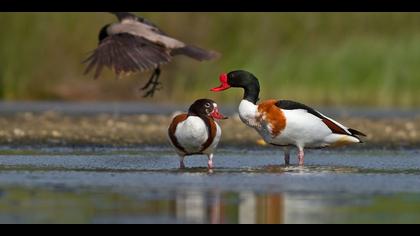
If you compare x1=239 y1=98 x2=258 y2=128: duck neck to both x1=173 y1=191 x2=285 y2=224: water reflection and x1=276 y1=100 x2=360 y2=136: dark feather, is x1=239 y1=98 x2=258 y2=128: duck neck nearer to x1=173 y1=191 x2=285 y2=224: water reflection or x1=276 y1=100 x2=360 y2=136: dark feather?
x1=276 y1=100 x2=360 y2=136: dark feather

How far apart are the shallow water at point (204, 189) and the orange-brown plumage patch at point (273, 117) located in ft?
1.59

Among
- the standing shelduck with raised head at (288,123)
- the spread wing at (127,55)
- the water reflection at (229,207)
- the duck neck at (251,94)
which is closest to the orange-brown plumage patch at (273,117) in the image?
the standing shelduck with raised head at (288,123)

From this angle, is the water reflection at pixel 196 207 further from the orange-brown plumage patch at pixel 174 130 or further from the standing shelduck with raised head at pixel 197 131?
the orange-brown plumage patch at pixel 174 130

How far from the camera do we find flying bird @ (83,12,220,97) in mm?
13992

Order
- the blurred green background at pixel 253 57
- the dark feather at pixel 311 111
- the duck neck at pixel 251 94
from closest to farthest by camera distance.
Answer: the dark feather at pixel 311 111, the duck neck at pixel 251 94, the blurred green background at pixel 253 57

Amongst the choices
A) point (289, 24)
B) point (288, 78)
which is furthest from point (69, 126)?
point (289, 24)

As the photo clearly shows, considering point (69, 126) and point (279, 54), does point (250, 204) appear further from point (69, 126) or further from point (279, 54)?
point (279, 54)

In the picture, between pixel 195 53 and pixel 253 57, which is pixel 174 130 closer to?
pixel 195 53

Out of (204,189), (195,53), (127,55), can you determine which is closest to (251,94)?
(195,53)

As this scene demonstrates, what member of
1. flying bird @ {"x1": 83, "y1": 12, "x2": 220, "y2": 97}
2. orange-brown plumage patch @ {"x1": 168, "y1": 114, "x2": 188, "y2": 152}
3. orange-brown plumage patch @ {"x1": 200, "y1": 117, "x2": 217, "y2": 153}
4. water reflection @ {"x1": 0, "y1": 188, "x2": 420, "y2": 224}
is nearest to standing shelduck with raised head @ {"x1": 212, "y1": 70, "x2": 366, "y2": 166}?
flying bird @ {"x1": 83, "y1": 12, "x2": 220, "y2": 97}

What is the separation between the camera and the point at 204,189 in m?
11.3

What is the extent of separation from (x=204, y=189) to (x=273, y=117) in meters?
3.39

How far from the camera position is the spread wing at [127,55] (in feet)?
45.8

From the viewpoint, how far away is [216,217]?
9328 millimetres
